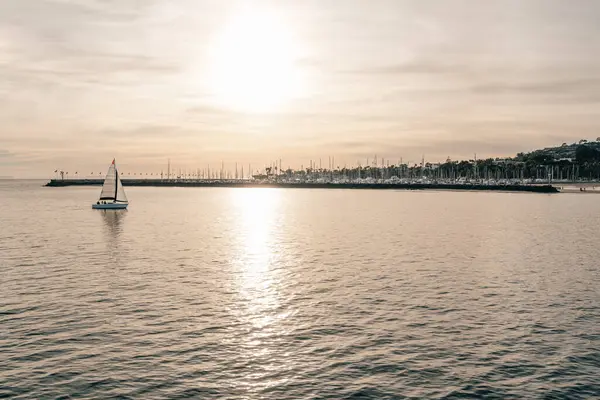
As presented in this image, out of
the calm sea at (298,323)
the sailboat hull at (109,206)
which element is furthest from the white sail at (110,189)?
the calm sea at (298,323)

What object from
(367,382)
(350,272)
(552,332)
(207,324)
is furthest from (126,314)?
(552,332)

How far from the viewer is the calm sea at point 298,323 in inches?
941

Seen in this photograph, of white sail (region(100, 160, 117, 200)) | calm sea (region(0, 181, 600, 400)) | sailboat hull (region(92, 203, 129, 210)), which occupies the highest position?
white sail (region(100, 160, 117, 200))

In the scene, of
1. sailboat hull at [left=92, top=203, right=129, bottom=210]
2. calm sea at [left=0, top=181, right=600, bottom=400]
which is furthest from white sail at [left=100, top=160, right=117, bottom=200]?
calm sea at [left=0, top=181, right=600, bottom=400]

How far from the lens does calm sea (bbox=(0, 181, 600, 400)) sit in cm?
2389

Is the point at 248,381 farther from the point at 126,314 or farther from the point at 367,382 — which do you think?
the point at 126,314

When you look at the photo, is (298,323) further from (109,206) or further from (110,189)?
(110,189)

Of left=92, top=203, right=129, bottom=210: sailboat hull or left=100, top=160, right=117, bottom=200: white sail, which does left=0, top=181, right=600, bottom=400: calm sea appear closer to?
left=92, top=203, right=129, bottom=210: sailboat hull

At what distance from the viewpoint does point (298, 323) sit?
3394 cm

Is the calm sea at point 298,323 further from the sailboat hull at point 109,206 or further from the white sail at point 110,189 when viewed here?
the white sail at point 110,189

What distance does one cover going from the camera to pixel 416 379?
24.4 metres

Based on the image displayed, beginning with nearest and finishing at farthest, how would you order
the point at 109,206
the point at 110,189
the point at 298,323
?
1. the point at 298,323
2. the point at 109,206
3. the point at 110,189

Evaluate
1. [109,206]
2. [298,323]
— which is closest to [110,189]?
[109,206]

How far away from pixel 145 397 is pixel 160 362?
4.03 m
